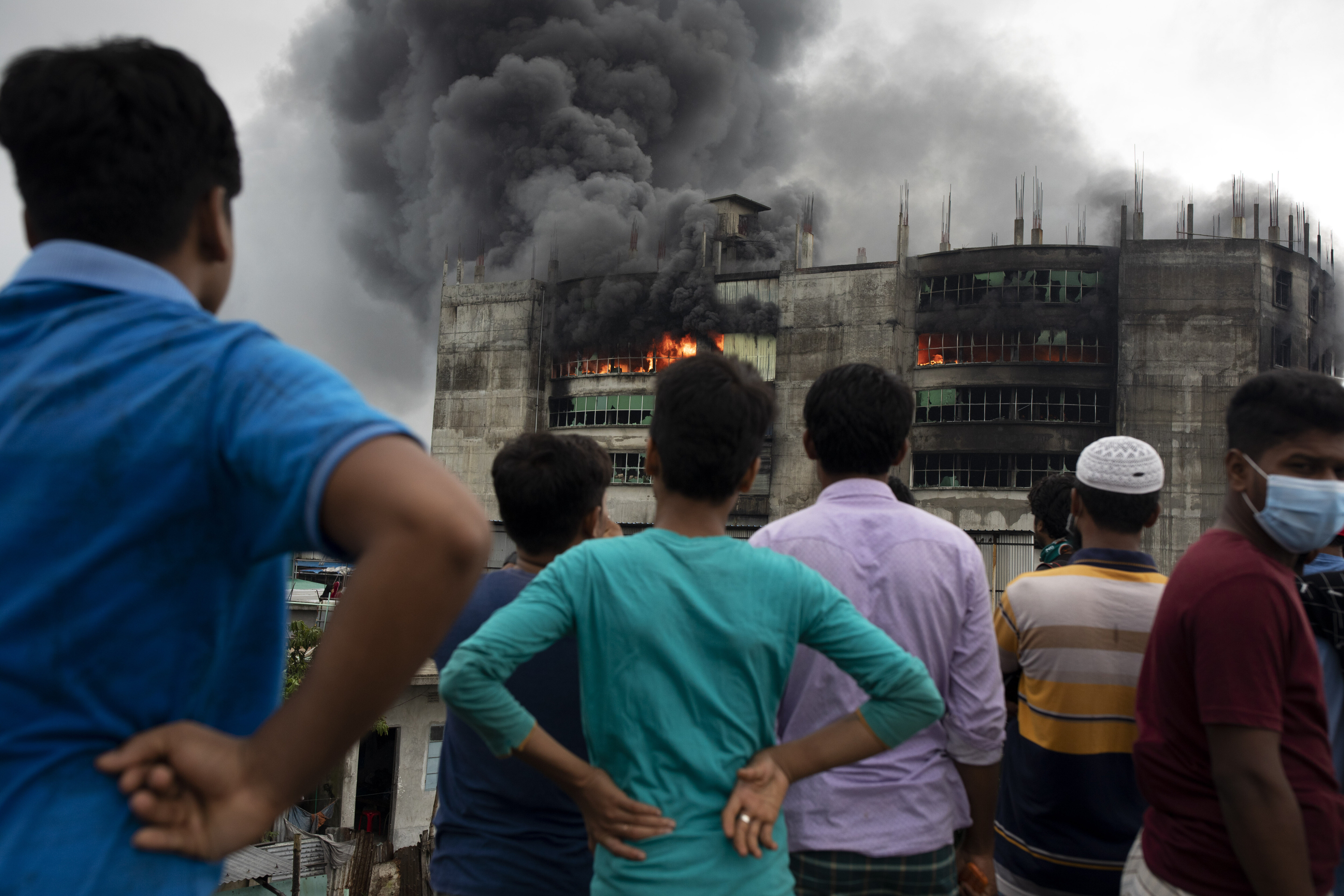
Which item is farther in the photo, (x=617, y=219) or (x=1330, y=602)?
(x=617, y=219)

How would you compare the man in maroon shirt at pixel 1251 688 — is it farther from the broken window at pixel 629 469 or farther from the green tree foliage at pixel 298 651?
the broken window at pixel 629 469

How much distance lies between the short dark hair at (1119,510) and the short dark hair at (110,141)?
323 cm

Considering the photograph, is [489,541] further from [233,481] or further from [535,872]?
[535,872]

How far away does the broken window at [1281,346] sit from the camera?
4150 cm

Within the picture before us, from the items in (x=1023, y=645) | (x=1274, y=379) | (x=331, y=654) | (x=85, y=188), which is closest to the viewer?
(x=331, y=654)

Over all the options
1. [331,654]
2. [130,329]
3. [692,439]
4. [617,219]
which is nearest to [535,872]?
[692,439]

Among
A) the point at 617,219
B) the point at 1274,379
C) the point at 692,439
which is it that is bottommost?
the point at 692,439

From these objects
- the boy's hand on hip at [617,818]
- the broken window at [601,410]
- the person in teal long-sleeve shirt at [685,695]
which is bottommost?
the boy's hand on hip at [617,818]

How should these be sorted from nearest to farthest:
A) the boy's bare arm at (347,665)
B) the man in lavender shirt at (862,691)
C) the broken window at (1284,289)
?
1. the boy's bare arm at (347,665)
2. the man in lavender shirt at (862,691)
3. the broken window at (1284,289)

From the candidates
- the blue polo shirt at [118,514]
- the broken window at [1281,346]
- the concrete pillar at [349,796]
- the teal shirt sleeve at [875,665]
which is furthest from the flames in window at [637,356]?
the blue polo shirt at [118,514]

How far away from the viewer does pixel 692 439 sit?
95.0 inches

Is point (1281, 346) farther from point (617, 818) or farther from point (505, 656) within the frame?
point (505, 656)

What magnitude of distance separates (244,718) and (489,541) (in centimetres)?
50

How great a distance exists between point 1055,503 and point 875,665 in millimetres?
3602
